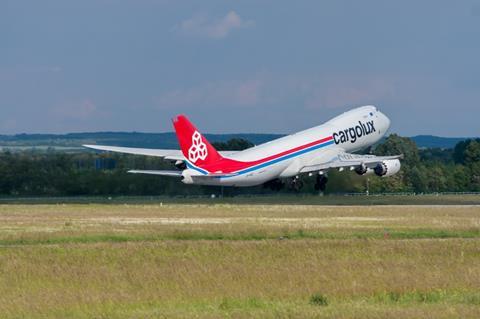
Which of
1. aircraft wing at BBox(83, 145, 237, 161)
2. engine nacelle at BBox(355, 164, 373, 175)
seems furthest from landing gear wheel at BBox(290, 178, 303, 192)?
aircraft wing at BBox(83, 145, 237, 161)

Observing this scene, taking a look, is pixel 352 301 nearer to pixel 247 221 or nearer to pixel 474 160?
pixel 247 221

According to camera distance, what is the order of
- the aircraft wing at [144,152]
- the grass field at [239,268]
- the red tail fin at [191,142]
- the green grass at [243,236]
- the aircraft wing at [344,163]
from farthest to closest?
1. the aircraft wing at [144,152]
2. the aircraft wing at [344,163]
3. the red tail fin at [191,142]
4. the green grass at [243,236]
5. the grass field at [239,268]

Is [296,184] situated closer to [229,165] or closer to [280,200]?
[280,200]

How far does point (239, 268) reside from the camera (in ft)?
137

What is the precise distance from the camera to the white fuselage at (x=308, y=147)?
95312 mm

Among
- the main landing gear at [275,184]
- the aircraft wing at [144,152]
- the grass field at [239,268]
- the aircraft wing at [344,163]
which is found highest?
the aircraft wing at [144,152]

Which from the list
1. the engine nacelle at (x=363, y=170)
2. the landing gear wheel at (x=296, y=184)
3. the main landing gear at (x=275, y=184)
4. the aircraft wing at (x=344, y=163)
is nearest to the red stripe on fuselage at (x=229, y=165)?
the aircraft wing at (x=344, y=163)

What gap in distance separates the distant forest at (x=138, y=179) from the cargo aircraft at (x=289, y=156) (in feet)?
8.58

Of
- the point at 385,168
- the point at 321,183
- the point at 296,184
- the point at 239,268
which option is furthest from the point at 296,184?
the point at 239,268

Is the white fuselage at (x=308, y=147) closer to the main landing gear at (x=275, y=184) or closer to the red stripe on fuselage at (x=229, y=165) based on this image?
the red stripe on fuselage at (x=229, y=165)

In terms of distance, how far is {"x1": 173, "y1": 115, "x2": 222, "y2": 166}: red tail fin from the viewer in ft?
299

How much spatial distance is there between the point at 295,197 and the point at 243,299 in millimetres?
64483

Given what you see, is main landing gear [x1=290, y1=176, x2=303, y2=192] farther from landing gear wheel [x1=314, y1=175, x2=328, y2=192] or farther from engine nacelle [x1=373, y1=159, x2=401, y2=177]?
engine nacelle [x1=373, y1=159, x2=401, y2=177]

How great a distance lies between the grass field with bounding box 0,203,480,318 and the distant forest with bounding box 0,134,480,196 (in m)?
36.7
